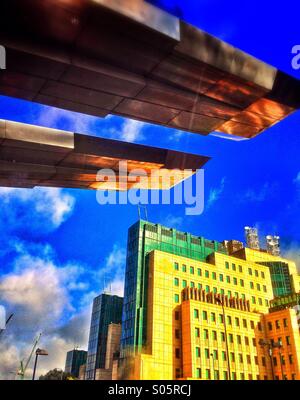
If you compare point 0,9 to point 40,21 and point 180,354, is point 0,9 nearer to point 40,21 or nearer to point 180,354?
point 40,21

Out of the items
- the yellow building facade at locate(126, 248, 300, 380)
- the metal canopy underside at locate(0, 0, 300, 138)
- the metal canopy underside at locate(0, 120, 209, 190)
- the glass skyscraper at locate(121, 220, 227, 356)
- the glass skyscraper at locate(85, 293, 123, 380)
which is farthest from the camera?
the glass skyscraper at locate(85, 293, 123, 380)

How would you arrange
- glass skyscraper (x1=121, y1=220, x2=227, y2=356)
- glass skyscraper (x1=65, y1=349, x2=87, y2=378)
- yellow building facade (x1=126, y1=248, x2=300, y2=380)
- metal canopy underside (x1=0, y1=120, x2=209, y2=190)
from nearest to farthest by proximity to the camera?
1. metal canopy underside (x1=0, y1=120, x2=209, y2=190)
2. yellow building facade (x1=126, y1=248, x2=300, y2=380)
3. glass skyscraper (x1=121, y1=220, x2=227, y2=356)
4. glass skyscraper (x1=65, y1=349, x2=87, y2=378)

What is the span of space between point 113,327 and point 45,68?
66193mm

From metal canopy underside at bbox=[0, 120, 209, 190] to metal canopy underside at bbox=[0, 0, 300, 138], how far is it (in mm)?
1489

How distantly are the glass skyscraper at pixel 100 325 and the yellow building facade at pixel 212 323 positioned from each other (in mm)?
15339

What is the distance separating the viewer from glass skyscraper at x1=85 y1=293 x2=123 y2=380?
6691 centimetres

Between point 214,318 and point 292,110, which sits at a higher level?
point 214,318

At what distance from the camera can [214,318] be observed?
5631 cm

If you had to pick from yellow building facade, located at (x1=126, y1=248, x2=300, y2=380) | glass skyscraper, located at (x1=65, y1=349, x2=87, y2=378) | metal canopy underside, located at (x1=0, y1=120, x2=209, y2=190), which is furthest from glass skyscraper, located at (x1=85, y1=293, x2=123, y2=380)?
metal canopy underside, located at (x1=0, y1=120, x2=209, y2=190)

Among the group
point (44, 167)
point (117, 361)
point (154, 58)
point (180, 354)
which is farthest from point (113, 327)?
point (154, 58)

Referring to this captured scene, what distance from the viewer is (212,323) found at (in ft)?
183

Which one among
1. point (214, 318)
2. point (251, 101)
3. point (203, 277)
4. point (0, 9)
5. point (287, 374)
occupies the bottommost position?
point (0, 9)

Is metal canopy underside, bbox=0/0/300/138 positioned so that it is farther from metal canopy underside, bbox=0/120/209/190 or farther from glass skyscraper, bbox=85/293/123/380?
glass skyscraper, bbox=85/293/123/380

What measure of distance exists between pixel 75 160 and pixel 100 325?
6725 cm
